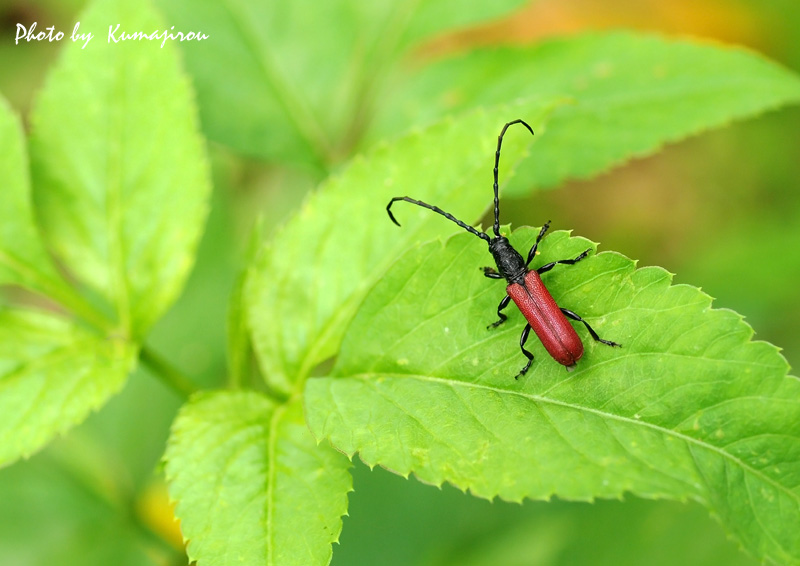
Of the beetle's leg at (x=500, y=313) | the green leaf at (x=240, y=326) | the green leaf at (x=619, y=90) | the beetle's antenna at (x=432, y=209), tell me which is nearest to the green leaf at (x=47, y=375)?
the green leaf at (x=240, y=326)

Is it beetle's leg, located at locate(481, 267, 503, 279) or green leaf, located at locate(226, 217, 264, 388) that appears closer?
beetle's leg, located at locate(481, 267, 503, 279)

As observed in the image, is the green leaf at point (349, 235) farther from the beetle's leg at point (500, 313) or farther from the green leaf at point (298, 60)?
the green leaf at point (298, 60)

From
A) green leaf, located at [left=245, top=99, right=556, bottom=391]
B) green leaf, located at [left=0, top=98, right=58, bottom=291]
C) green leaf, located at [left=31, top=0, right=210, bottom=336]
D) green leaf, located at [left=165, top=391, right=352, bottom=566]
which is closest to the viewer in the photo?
green leaf, located at [left=165, top=391, right=352, bottom=566]

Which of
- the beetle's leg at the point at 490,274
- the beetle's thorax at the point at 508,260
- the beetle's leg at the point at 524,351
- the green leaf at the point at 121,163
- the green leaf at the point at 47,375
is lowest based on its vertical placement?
the beetle's thorax at the point at 508,260

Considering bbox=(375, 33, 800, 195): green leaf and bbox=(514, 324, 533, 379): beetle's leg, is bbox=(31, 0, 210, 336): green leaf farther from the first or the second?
bbox=(375, 33, 800, 195): green leaf

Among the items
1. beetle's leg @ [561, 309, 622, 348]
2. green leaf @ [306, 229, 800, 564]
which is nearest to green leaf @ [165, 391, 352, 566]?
green leaf @ [306, 229, 800, 564]

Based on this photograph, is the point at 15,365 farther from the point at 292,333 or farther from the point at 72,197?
the point at 292,333

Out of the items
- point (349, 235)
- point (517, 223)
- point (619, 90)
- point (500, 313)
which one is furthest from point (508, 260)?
point (517, 223)
